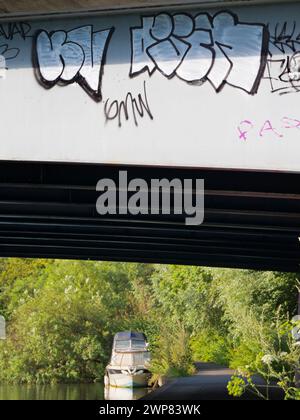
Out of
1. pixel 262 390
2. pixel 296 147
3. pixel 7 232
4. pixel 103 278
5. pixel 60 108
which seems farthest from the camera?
pixel 103 278

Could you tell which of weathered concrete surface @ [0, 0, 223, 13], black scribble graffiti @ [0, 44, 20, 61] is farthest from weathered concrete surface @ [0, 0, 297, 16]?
black scribble graffiti @ [0, 44, 20, 61]

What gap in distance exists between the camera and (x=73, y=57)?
1295 cm

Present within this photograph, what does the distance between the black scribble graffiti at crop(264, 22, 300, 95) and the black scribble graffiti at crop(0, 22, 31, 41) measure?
12.2 feet

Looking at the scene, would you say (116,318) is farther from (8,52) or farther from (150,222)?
(8,52)

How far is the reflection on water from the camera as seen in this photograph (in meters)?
32.8

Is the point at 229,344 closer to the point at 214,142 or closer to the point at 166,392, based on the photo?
the point at 166,392

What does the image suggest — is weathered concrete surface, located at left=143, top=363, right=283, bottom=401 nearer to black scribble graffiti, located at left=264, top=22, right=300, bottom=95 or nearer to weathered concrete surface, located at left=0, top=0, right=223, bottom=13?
black scribble graffiti, located at left=264, top=22, right=300, bottom=95

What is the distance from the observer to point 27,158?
1326cm

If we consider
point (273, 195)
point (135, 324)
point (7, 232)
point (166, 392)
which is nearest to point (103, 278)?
point (135, 324)

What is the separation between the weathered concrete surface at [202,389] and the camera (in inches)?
1063

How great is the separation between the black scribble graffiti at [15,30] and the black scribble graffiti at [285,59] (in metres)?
3.71

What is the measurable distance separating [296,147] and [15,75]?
440 centimetres

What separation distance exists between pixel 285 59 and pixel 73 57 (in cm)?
315

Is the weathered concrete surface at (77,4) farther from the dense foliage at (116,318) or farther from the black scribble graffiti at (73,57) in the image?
the dense foliage at (116,318)
